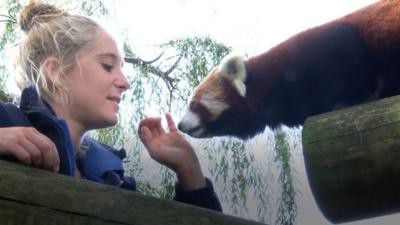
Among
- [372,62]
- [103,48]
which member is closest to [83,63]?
[103,48]

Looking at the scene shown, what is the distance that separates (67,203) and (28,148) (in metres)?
0.08

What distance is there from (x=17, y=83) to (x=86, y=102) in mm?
124

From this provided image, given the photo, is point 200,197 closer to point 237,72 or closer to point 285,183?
point 237,72

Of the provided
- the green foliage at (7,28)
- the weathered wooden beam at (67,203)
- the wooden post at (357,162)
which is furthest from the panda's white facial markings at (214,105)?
the weathered wooden beam at (67,203)

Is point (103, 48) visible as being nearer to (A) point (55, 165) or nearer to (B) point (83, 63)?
(B) point (83, 63)

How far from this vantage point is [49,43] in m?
0.92

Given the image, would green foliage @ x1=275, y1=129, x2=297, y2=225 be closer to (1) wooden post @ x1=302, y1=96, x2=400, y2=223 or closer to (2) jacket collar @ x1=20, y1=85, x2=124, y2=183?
(2) jacket collar @ x1=20, y1=85, x2=124, y2=183

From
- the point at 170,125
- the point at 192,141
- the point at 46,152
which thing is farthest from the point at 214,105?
the point at 46,152

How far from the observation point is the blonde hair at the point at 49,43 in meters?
0.87

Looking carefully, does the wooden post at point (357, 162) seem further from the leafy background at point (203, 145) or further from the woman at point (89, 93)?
the leafy background at point (203, 145)

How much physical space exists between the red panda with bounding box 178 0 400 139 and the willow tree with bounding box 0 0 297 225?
295 mm

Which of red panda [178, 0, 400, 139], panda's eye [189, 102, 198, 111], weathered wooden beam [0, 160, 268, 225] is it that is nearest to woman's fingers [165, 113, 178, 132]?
weathered wooden beam [0, 160, 268, 225]

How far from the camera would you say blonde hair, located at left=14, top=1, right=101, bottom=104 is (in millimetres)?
869

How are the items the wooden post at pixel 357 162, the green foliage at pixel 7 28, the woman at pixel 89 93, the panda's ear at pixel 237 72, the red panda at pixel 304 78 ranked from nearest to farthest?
the wooden post at pixel 357 162, the woman at pixel 89 93, the red panda at pixel 304 78, the panda's ear at pixel 237 72, the green foliage at pixel 7 28
